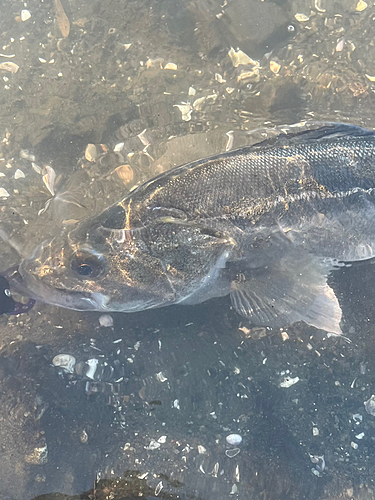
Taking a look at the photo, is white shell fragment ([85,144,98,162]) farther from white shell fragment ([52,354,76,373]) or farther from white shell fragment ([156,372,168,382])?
white shell fragment ([156,372,168,382])

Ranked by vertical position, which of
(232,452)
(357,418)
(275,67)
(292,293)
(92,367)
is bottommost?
(357,418)

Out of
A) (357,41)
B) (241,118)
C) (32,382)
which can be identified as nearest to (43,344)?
(32,382)

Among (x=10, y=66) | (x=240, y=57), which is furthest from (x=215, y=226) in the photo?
(x=10, y=66)

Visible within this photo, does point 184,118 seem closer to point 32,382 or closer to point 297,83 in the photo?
point 297,83

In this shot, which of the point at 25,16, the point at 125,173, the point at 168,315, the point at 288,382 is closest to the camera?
the point at 288,382

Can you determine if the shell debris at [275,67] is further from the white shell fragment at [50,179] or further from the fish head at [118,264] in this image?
the white shell fragment at [50,179]

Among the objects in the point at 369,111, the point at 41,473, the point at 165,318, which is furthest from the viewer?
the point at 369,111

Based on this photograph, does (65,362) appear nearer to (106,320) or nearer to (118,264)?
(106,320)
